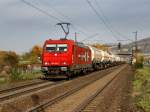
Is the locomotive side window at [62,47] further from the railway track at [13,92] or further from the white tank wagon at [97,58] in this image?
the white tank wagon at [97,58]

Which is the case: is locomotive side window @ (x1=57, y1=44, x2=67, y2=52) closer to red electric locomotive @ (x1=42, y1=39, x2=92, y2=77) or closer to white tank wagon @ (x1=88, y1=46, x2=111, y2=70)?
red electric locomotive @ (x1=42, y1=39, x2=92, y2=77)

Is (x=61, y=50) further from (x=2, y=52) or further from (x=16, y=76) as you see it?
(x=2, y=52)

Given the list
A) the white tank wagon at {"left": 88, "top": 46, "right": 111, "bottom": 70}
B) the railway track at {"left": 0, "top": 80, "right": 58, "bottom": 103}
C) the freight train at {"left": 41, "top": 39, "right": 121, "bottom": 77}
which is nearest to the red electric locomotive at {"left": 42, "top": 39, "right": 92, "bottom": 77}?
the freight train at {"left": 41, "top": 39, "right": 121, "bottom": 77}

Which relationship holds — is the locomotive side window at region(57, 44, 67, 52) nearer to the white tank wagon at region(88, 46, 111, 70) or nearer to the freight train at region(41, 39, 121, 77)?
the freight train at region(41, 39, 121, 77)

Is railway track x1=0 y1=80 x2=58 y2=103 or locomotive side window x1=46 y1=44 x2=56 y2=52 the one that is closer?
railway track x1=0 y1=80 x2=58 y2=103

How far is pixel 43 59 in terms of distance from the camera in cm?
3297

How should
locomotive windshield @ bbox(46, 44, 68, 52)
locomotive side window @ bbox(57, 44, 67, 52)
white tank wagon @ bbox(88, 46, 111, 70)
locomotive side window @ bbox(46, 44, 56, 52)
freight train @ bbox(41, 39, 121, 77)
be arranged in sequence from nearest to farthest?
1. freight train @ bbox(41, 39, 121, 77)
2. locomotive side window @ bbox(57, 44, 67, 52)
3. locomotive windshield @ bbox(46, 44, 68, 52)
4. locomotive side window @ bbox(46, 44, 56, 52)
5. white tank wagon @ bbox(88, 46, 111, 70)

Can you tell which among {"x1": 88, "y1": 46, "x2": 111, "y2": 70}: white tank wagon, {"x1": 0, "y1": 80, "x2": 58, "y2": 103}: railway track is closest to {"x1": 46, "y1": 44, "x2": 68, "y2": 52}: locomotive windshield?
{"x1": 0, "y1": 80, "x2": 58, "y2": 103}: railway track

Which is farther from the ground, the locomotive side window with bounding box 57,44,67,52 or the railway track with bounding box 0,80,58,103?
the locomotive side window with bounding box 57,44,67,52

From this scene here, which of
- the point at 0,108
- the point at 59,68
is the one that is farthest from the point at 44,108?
the point at 59,68

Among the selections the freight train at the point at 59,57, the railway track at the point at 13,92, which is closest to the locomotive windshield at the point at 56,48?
the freight train at the point at 59,57

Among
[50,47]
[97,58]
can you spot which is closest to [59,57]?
[50,47]

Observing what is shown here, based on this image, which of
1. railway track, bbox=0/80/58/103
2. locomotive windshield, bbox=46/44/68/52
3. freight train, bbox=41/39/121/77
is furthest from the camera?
locomotive windshield, bbox=46/44/68/52

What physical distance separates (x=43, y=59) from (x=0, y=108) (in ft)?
62.1
